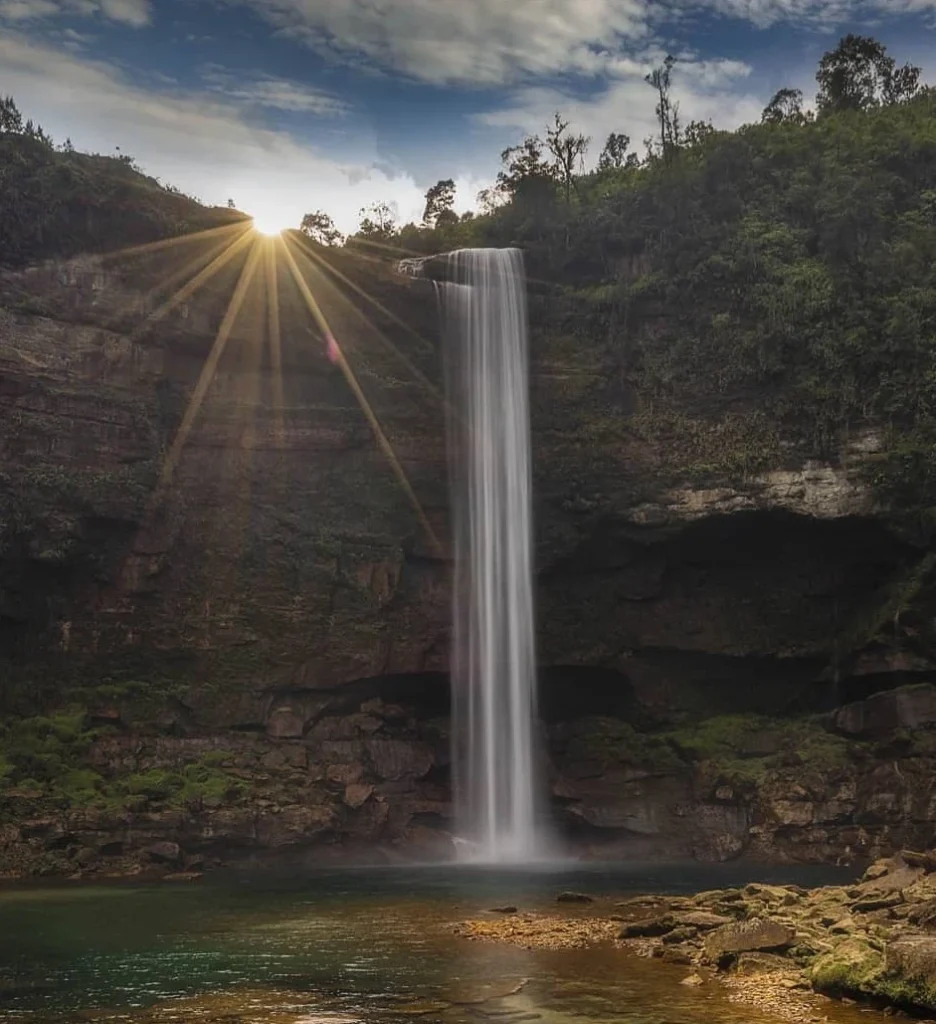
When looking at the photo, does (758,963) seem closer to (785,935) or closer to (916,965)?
(785,935)

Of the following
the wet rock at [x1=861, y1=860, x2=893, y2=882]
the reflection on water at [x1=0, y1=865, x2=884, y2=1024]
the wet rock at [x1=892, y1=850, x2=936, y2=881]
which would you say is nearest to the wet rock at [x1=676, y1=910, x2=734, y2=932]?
the reflection on water at [x1=0, y1=865, x2=884, y2=1024]

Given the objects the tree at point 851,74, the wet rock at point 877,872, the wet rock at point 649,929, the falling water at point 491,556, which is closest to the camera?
the wet rock at point 649,929

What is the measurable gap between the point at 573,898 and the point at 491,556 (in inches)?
636

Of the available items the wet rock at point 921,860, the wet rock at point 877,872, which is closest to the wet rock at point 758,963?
the wet rock at point 877,872

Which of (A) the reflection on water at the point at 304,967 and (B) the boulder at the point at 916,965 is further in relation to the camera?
(A) the reflection on water at the point at 304,967

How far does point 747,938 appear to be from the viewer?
13492 millimetres

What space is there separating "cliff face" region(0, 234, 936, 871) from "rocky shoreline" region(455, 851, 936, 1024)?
447 inches

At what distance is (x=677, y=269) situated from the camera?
121ft

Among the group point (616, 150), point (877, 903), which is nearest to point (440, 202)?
point (616, 150)

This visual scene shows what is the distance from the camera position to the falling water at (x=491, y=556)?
32156 millimetres

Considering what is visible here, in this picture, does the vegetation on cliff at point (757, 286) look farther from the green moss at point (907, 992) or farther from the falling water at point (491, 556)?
the green moss at point (907, 992)

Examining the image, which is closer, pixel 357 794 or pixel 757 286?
pixel 357 794

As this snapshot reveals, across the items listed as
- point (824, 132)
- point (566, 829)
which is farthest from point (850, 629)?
point (824, 132)

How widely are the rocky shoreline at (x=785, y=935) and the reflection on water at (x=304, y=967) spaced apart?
0.52 meters
